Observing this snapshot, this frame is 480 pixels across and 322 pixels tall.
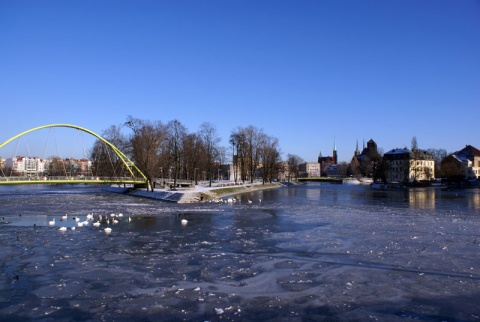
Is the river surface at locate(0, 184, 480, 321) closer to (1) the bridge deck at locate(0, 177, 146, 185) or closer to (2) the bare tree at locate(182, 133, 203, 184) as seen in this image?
(1) the bridge deck at locate(0, 177, 146, 185)

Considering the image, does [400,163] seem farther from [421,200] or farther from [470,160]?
[421,200]

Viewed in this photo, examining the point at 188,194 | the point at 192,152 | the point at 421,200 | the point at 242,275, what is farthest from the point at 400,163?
the point at 242,275

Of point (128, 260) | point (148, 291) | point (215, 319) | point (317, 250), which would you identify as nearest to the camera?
point (215, 319)

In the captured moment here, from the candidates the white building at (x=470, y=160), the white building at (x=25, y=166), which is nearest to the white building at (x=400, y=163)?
the white building at (x=470, y=160)

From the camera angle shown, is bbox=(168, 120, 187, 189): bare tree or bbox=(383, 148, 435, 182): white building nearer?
bbox=(168, 120, 187, 189): bare tree

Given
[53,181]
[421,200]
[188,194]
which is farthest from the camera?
[53,181]

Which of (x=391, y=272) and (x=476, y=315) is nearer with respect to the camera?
(x=476, y=315)

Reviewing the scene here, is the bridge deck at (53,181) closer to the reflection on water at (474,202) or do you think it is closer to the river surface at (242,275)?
the river surface at (242,275)

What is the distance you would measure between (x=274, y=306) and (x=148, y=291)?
313 cm

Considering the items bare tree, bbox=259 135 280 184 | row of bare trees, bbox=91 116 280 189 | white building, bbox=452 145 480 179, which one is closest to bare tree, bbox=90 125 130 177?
row of bare trees, bbox=91 116 280 189

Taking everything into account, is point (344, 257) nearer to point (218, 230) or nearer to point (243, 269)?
point (243, 269)

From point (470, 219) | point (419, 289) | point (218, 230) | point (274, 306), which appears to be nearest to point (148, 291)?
point (274, 306)

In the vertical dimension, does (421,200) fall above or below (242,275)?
below

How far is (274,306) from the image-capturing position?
7945 millimetres
